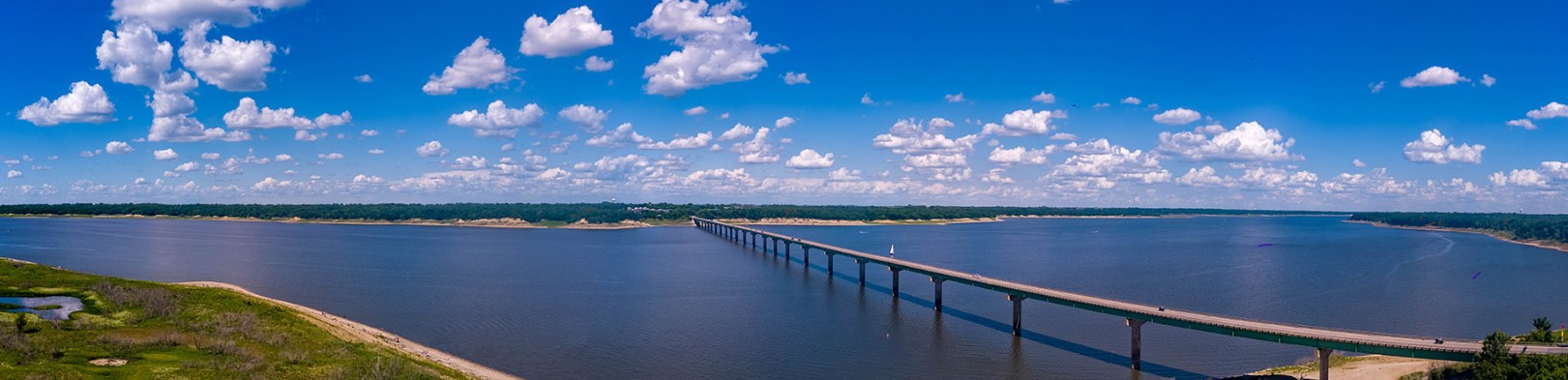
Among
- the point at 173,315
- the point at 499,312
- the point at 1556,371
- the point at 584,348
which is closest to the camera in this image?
the point at 1556,371

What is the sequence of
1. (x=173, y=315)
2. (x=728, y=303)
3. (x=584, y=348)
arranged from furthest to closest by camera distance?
(x=728, y=303)
(x=584, y=348)
(x=173, y=315)

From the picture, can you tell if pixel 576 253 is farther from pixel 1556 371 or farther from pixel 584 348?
pixel 1556 371

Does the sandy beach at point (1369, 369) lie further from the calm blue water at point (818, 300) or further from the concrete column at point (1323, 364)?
the calm blue water at point (818, 300)

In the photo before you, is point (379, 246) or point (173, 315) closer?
point (173, 315)

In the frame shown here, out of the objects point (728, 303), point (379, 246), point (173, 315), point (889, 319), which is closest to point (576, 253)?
point (379, 246)

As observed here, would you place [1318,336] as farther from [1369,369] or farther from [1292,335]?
[1369,369]
